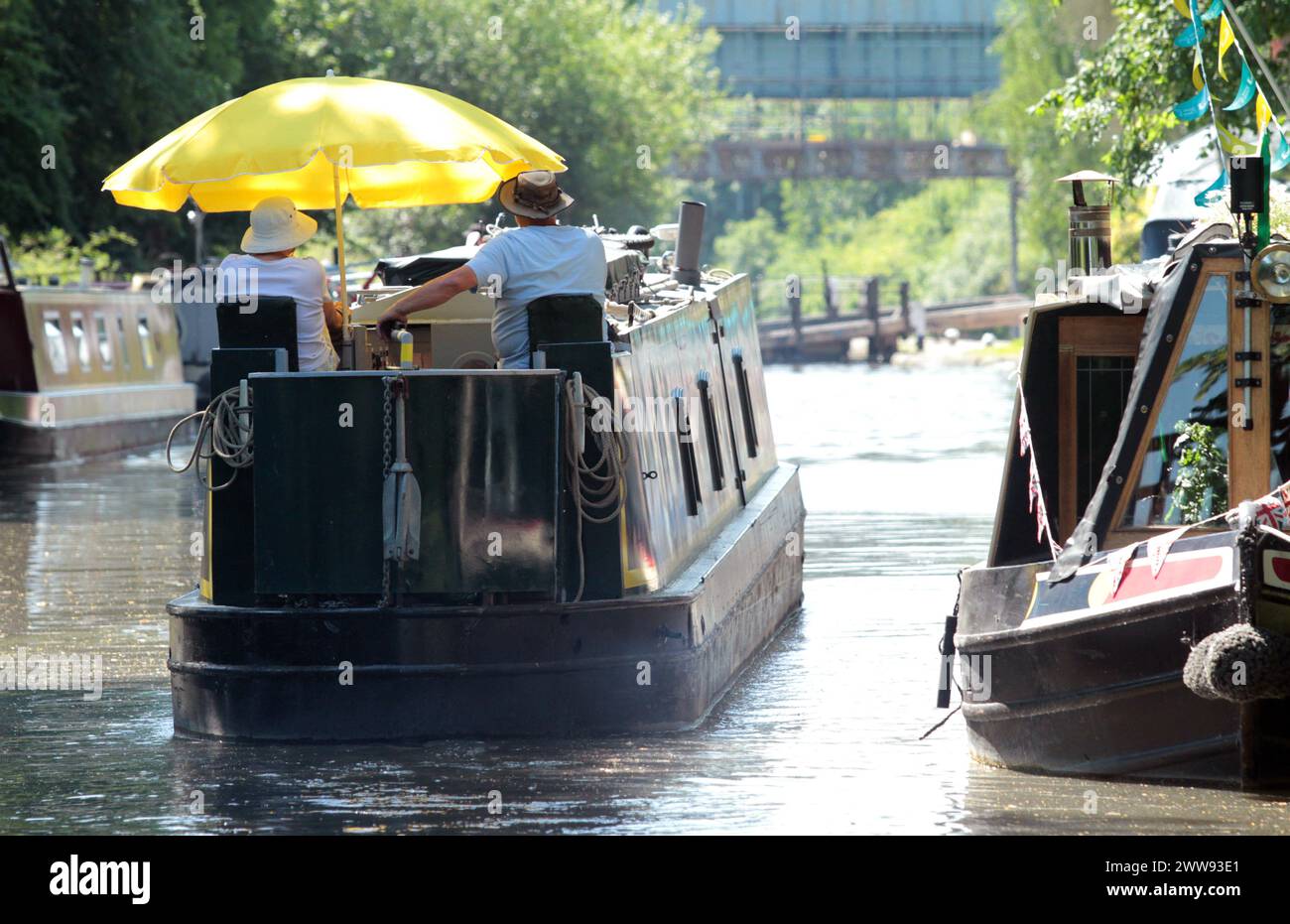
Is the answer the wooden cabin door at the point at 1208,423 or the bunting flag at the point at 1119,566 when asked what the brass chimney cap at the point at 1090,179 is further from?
the bunting flag at the point at 1119,566

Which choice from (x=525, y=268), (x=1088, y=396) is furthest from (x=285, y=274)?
(x=1088, y=396)

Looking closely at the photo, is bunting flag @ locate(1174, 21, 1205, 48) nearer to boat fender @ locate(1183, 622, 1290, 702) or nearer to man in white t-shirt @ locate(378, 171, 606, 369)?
man in white t-shirt @ locate(378, 171, 606, 369)

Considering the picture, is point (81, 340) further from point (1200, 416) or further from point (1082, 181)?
point (1200, 416)

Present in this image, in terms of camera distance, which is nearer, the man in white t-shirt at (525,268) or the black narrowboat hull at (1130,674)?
the black narrowboat hull at (1130,674)

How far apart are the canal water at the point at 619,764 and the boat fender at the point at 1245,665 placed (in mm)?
475

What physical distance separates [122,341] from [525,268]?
66.5 feet

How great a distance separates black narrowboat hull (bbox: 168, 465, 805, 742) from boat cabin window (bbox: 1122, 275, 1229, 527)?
2.02m

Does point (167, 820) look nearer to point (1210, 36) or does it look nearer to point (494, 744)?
point (494, 744)

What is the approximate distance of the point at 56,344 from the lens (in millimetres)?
26172

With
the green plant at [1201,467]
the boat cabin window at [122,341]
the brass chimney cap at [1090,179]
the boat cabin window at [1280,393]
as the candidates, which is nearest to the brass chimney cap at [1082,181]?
the brass chimney cap at [1090,179]

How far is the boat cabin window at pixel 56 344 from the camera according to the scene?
25844mm

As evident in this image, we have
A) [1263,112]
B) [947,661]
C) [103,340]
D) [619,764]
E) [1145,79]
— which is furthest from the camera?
[103,340]
